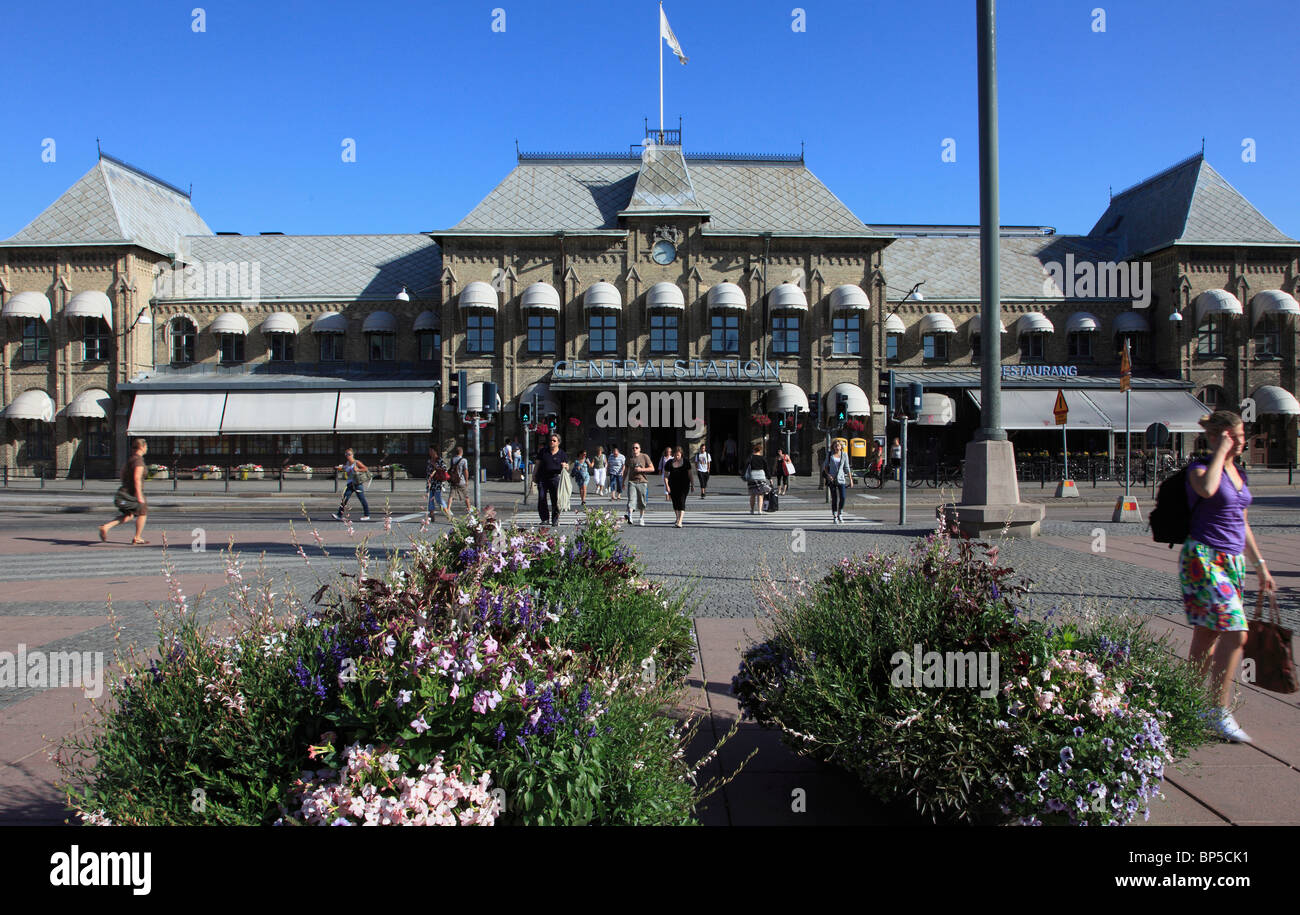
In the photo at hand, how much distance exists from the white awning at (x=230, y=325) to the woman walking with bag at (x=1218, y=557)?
4058cm

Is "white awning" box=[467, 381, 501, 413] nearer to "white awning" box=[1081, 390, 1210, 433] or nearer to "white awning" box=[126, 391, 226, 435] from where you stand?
"white awning" box=[126, 391, 226, 435]

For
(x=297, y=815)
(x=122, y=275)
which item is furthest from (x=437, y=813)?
(x=122, y=275)

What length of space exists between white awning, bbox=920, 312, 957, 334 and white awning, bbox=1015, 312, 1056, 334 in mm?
3156

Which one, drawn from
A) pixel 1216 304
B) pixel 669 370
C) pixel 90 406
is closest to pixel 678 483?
pixel 669 370

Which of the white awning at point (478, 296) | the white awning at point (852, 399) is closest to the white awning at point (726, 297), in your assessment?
the white awning at point (852, 399)

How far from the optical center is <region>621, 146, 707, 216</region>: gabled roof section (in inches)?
1411

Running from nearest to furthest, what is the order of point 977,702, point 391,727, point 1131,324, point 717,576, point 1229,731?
point 391,727, point 977,702, point 1229,731, point 717,576, point 1131,324

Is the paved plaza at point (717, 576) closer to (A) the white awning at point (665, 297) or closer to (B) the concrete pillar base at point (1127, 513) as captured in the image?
(B) the concrete pillar base at point (1127, 513)

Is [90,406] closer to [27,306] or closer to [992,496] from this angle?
[27,306]

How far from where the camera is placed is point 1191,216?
38.1 meters

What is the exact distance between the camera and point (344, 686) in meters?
2.71

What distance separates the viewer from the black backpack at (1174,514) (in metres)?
4.78

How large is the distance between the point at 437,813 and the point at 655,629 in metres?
2.39

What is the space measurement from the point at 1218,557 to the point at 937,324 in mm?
36266
